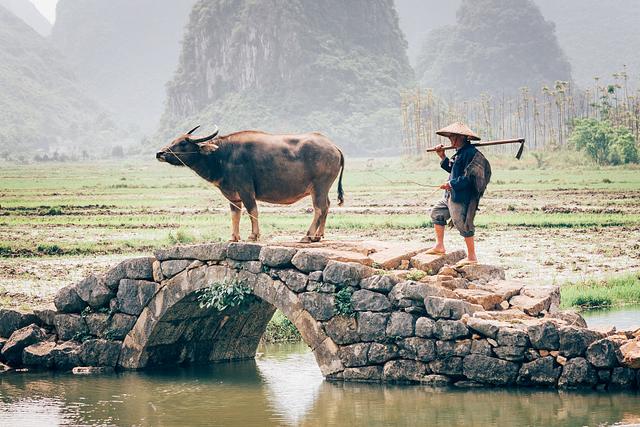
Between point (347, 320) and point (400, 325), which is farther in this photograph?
point (347, 320)

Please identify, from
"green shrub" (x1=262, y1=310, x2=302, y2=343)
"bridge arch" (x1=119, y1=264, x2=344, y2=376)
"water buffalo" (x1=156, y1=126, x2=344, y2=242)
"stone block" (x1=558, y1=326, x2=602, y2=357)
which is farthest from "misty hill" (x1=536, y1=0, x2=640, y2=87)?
"stone block" (x1=558, y1=326, x2=602, y2=357)

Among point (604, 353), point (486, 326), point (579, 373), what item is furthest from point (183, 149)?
point (604, 353)

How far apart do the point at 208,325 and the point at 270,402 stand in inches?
80.9

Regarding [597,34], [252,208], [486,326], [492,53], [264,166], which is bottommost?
[486,326]

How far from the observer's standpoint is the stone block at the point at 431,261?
11.0m

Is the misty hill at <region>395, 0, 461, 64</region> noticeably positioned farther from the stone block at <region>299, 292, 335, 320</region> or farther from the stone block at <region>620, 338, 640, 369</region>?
the stone block at <region>620, 338, 640, 369</region>

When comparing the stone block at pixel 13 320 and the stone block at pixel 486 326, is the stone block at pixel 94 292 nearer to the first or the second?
the stone block at pixel 13 320

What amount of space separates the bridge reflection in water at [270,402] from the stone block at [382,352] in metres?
0.27

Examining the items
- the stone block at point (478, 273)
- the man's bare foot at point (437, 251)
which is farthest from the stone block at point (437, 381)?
the man's bare foot at point (437, 251)

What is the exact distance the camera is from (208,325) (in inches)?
501

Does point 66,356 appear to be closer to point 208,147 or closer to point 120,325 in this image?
point 120,325

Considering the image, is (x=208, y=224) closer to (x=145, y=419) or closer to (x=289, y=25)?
(x=145, y=419)

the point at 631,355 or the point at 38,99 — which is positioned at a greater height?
the point at 38,99

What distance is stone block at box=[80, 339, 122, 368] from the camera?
1229cm
